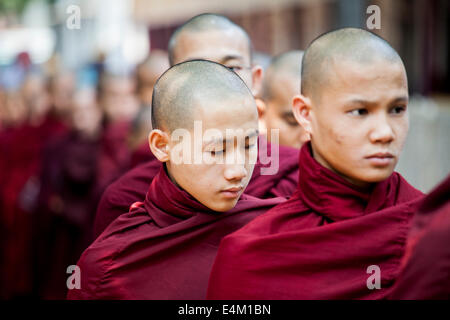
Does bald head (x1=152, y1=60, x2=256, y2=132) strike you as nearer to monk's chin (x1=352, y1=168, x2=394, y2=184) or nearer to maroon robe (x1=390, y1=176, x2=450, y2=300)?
monk's chin (x1=352, y1=168, x2=394, y2=184)

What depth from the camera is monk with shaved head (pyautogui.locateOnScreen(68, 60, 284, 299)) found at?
221 cm

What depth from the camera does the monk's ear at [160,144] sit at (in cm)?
237

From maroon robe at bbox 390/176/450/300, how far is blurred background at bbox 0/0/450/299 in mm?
2464

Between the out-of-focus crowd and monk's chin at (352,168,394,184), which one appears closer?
monk's chin at (352,168,394,184)

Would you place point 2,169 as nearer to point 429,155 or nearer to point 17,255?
point 17,255

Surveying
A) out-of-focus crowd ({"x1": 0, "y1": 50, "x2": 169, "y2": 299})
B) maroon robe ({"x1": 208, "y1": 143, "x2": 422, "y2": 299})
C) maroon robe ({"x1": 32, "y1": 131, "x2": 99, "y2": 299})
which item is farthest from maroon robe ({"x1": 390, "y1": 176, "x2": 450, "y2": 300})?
maroon robe ({"x1": 32, "y1": 131, "x2": 99, "y2": 299})

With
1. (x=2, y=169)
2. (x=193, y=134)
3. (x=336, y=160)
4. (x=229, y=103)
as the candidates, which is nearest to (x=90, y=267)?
(x=193, y=134)

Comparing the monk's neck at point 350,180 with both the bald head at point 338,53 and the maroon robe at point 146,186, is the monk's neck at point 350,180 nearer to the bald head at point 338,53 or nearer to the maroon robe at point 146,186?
the bald head at point 338,53

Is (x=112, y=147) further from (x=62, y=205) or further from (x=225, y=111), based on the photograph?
(x=225, y=111)

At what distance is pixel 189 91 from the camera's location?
229cm

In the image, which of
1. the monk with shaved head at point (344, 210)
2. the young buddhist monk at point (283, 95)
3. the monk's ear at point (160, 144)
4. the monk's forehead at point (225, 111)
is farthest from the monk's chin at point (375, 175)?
the young buddhist monk at point (283, 95)

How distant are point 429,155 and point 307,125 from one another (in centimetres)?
466

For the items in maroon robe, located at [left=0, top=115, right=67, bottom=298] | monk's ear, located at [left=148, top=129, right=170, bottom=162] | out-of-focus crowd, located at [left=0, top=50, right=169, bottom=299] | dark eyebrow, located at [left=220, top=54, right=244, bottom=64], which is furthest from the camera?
maroon robe, located at [left=0, top=115, right=67, bottom=298]

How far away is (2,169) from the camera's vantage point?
820 centimetres
